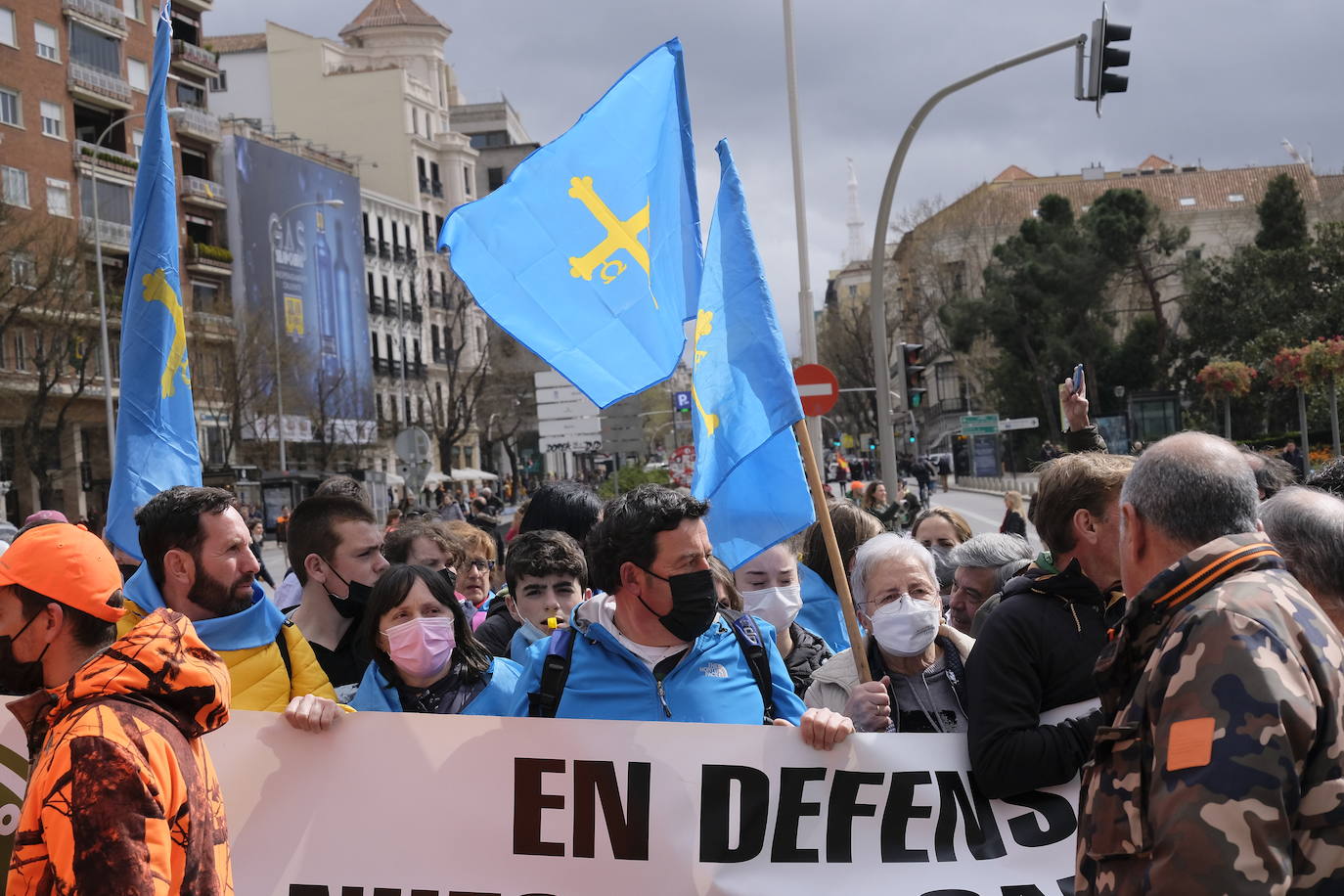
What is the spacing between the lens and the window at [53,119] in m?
47.9

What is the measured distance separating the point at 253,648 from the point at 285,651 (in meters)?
0.16

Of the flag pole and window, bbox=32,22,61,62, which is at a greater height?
window, bbox=32,22,61,62

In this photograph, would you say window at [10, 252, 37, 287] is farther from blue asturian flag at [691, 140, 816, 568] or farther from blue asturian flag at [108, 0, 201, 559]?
blue asturian flag at [691, 140, 816, 568]

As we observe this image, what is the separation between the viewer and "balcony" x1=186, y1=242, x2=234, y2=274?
58.8 metres

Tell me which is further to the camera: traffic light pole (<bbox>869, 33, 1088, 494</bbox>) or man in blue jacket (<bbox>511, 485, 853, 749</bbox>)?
traffic light pole (<bbox>869, 33, 1088, 494</bbox>)

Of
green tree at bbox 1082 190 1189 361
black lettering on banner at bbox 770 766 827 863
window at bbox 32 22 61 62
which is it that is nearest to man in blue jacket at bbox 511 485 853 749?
black lettering on banner at bbox 770 766 827 863

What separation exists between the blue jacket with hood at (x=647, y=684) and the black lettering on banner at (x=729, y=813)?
0.16 meters

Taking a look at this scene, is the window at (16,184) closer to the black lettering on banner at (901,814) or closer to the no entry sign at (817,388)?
the no entry sign at (817,388)

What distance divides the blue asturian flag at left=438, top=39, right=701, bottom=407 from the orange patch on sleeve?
9.48 ft

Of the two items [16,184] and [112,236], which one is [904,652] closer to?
[16,184]

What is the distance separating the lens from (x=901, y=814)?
13.0 feet

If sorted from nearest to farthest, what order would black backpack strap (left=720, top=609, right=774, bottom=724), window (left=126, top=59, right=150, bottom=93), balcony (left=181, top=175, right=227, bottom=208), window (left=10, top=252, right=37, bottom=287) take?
black backpack strap (left=720, top=609, right=774, bottom=724) → window (left=10, top=252, right=37, bottom=287) → window (left=126, top=59, right=150, bottom=93) → balcony (left=181, top=175, right=227, bottom=208)

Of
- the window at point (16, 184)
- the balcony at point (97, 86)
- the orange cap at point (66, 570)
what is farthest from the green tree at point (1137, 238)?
the orange cap at point (66, 570)

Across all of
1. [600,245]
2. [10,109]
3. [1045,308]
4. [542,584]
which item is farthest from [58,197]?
[600,245]
